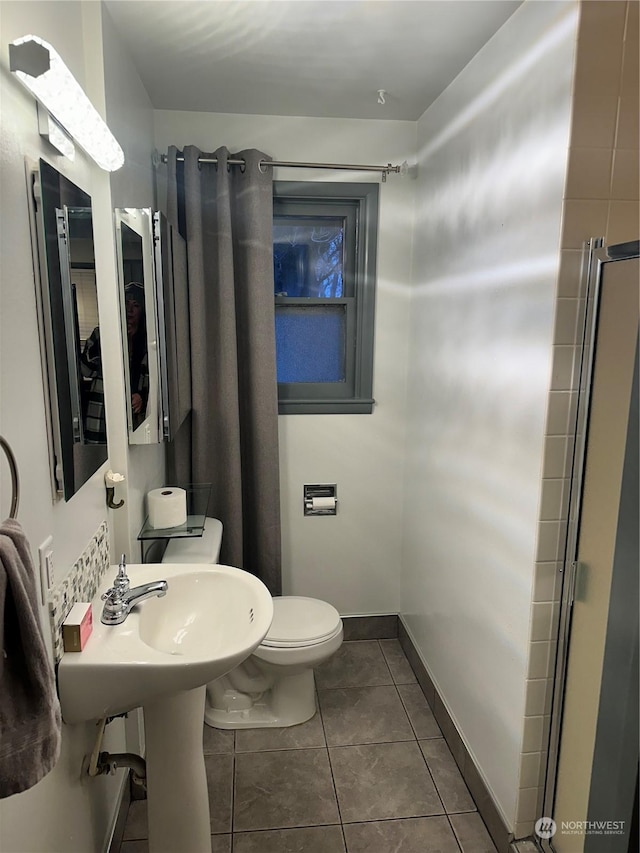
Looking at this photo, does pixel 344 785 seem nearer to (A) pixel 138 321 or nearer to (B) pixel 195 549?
(B) pixel 195 549

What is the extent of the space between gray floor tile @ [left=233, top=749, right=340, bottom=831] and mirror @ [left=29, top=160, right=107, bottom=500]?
4.25 ft

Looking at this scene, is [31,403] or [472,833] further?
[472,833]

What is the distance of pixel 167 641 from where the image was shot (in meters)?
1.64

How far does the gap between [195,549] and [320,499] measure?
755 millimetres

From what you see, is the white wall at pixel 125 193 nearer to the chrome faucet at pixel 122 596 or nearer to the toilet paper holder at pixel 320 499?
the chrome faucet at pixel 122 596

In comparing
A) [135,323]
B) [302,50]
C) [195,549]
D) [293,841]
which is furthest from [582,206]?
[293,841]

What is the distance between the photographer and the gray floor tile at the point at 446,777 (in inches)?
76.8

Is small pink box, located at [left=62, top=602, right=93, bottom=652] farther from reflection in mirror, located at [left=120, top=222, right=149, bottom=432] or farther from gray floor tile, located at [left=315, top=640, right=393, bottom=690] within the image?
gray floor tile, located at [left=315, top=640, right=393, bottom=690]

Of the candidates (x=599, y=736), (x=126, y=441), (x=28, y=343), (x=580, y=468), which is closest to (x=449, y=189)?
(x=580, y=468)

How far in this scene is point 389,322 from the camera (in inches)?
106

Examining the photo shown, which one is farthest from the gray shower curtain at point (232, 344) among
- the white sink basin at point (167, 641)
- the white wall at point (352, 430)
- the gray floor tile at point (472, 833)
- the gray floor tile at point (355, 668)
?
the gray floor tile at point (472, 833)

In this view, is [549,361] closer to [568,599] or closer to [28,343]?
[568,599]

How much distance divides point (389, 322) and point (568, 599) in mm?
1529

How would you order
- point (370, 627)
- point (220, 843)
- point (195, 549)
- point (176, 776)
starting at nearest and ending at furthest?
point (176, 776), point (220, 843), point (195, 549), point (370, 627)
